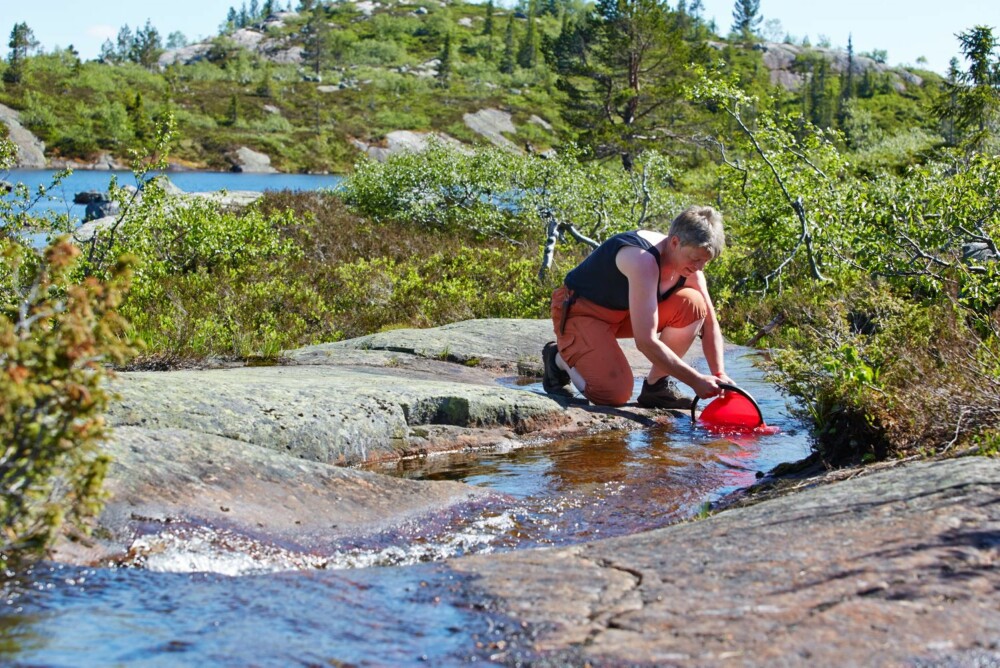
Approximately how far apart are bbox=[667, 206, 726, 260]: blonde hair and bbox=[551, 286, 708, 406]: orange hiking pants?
0.98 metres

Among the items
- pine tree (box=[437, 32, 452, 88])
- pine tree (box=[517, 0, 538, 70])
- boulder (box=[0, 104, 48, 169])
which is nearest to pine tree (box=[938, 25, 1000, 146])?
boulder (box=[0, 104, 48, 169])

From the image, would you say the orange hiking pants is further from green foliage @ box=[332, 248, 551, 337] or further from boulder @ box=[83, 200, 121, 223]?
boulder @ box=[83, 200, 121, 223]

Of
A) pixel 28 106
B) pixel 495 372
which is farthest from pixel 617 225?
pixel 28 106

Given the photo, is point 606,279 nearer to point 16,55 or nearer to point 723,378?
point 723,378

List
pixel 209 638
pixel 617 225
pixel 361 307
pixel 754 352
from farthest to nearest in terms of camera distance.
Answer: pixel 617 225, pixel 361 307, pixel 754 352, pixel 209 638

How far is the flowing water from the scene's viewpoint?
2924mm

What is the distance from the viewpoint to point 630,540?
400 centimetres

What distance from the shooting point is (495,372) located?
29.7ft

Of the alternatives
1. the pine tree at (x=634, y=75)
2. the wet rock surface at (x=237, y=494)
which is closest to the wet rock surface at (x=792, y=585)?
the wet rock surface at (x=237, y=494)

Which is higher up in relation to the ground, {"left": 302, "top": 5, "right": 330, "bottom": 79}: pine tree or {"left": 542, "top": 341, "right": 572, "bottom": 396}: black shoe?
{"left": 302, "top": 5, "right": 330, "bottom": 79}: pine tree

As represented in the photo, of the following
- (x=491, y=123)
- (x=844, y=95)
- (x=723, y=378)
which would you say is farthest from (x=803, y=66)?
(x=723, y=378)

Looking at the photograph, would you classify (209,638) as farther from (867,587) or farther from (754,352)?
(754,352)

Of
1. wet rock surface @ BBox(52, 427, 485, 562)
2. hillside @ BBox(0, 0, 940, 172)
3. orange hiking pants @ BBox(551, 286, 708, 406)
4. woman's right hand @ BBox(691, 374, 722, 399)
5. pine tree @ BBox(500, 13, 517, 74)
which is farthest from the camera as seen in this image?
pine tree @ BBox(500, 13, 517, 74)

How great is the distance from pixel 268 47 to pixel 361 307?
141 metres
